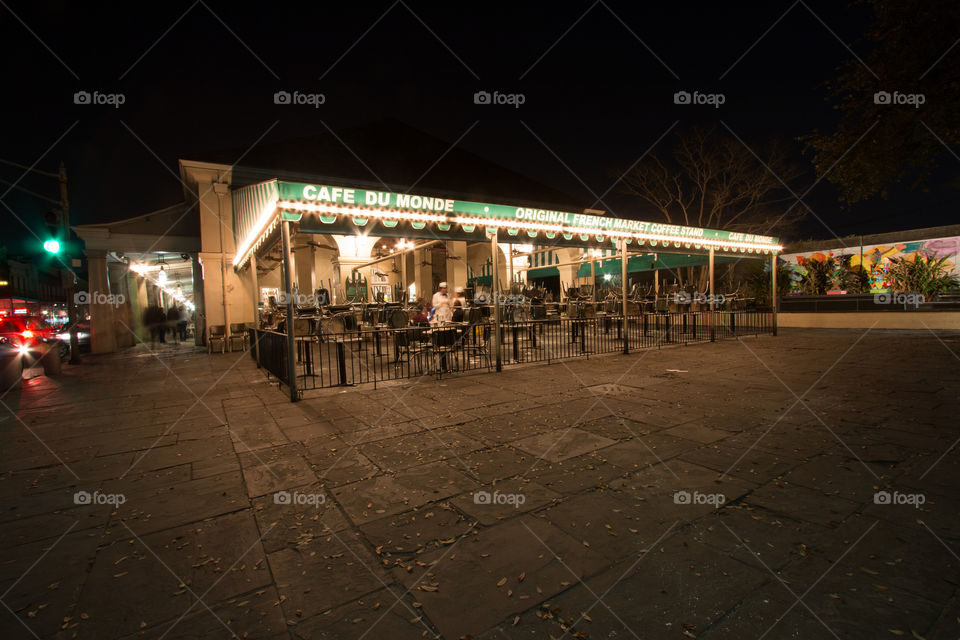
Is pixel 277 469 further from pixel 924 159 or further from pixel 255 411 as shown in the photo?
pixel 924 159

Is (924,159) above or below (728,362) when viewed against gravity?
above

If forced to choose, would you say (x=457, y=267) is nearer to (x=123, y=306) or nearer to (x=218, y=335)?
(x=218, y=335)

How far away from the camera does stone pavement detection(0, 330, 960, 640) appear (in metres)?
1.93

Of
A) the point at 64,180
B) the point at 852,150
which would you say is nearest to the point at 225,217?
the point at 64,180

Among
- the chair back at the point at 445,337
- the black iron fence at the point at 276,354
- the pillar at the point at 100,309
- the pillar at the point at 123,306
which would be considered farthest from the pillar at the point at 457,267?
the pillar at the point at 123,306

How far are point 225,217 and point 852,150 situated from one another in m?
18.5

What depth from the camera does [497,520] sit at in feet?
9.02

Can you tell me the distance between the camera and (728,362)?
868 centimetres

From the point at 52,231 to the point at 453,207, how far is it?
11951mm

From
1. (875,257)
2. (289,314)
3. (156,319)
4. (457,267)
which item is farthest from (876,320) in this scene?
(156,319)

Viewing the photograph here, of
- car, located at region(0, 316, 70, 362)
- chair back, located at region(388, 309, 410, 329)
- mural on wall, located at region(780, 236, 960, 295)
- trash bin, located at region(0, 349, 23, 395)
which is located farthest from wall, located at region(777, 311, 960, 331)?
car, located at region(0, 316, 70, 362)

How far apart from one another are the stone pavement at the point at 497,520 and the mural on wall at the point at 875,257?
1729 centimetres

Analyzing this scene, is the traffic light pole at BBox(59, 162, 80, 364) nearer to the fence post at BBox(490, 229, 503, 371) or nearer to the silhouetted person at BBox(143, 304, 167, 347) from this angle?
the silhouetted person at BBox(143, 304, 167, 347)

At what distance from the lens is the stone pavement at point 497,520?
1928 mm
